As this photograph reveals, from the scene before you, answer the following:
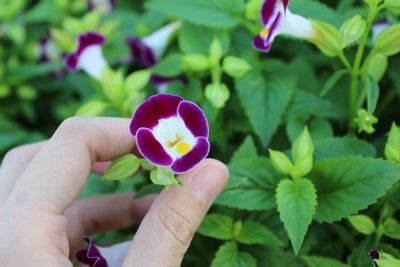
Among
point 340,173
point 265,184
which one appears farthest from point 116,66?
point 340,173

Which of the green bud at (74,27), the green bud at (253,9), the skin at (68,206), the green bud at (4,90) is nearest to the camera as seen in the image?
the skin at (68,206)

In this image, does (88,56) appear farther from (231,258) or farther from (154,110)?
(231,258)

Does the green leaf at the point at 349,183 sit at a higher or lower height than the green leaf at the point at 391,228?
higher

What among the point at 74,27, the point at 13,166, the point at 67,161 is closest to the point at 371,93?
the point at 67,161

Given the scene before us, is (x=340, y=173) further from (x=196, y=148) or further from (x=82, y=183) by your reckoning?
(x=82, y=183)

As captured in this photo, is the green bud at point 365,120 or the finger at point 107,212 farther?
the finger at point 107,212

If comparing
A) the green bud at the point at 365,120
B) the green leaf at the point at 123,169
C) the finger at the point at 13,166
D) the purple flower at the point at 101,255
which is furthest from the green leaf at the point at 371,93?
the finger at the point at 13,166

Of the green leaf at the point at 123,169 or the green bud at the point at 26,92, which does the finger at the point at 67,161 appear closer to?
the green leaf at the point at 123,169
